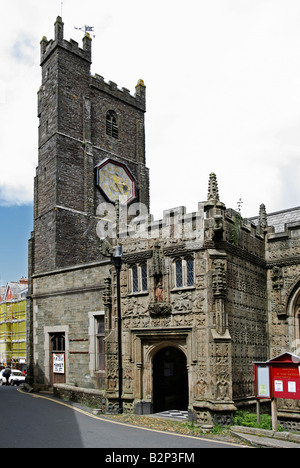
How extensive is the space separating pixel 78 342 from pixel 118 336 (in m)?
5.07

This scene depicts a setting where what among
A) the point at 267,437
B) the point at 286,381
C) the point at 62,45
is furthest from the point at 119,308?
the point at 62,45

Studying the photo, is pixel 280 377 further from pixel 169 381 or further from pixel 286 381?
pixel 169 381

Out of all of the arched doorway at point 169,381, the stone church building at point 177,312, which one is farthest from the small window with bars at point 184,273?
the arched doorway at point 169,381

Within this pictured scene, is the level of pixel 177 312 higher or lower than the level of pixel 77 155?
lower

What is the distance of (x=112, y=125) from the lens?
31.9 meters

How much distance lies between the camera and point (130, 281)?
16.0 metres

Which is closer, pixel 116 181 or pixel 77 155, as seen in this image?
pixel 77 155

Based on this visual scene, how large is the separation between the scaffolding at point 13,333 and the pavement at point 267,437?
129 feet

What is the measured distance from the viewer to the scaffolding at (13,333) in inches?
1924

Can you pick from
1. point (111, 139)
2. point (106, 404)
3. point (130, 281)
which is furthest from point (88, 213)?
point (106, 404)

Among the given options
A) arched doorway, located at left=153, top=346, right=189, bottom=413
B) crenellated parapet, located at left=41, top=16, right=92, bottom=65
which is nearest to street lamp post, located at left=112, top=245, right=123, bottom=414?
arched doorway, located at left=153, top=346, right=189, bottom=413

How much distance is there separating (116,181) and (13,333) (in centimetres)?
2863

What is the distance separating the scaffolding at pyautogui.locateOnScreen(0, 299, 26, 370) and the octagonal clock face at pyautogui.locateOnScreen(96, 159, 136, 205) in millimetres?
23854

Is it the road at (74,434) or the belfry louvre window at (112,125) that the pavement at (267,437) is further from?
the belfry louvre window at (112,125)
